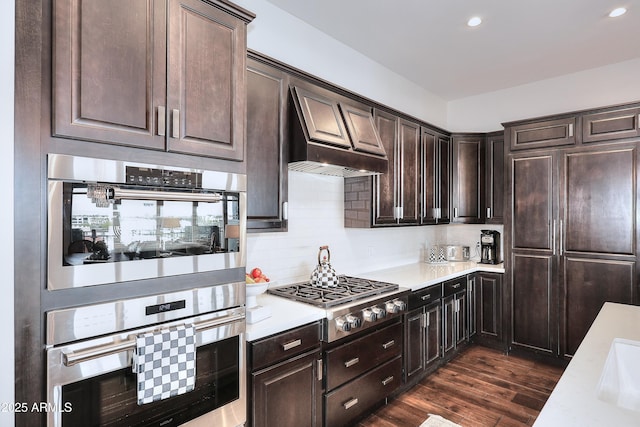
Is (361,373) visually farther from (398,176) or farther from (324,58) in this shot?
(324,58)

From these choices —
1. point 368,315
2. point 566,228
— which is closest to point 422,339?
point 368,315

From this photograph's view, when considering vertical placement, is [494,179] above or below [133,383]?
above

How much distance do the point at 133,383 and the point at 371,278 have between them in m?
2.25

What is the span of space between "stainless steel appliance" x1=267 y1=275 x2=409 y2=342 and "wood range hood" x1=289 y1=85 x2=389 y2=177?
0.93 meters

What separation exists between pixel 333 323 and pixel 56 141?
170cm

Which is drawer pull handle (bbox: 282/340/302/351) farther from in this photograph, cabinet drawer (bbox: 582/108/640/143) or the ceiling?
cabinet drawer (bbox: 582/108/640/143)

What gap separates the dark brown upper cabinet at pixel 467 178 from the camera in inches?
170

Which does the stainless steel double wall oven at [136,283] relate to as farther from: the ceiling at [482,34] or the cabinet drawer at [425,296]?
the ceiling at [482,34]

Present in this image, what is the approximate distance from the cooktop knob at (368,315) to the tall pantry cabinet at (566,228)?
2.23 m

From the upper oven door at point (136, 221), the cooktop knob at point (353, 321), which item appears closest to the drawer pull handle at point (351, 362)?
the cooktop knob at point (353, 321)

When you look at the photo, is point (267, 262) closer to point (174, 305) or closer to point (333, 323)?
point (333, 323)

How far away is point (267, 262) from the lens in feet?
8.90

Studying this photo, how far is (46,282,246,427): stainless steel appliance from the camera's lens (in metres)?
1.23

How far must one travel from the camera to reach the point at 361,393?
2.47 meters
